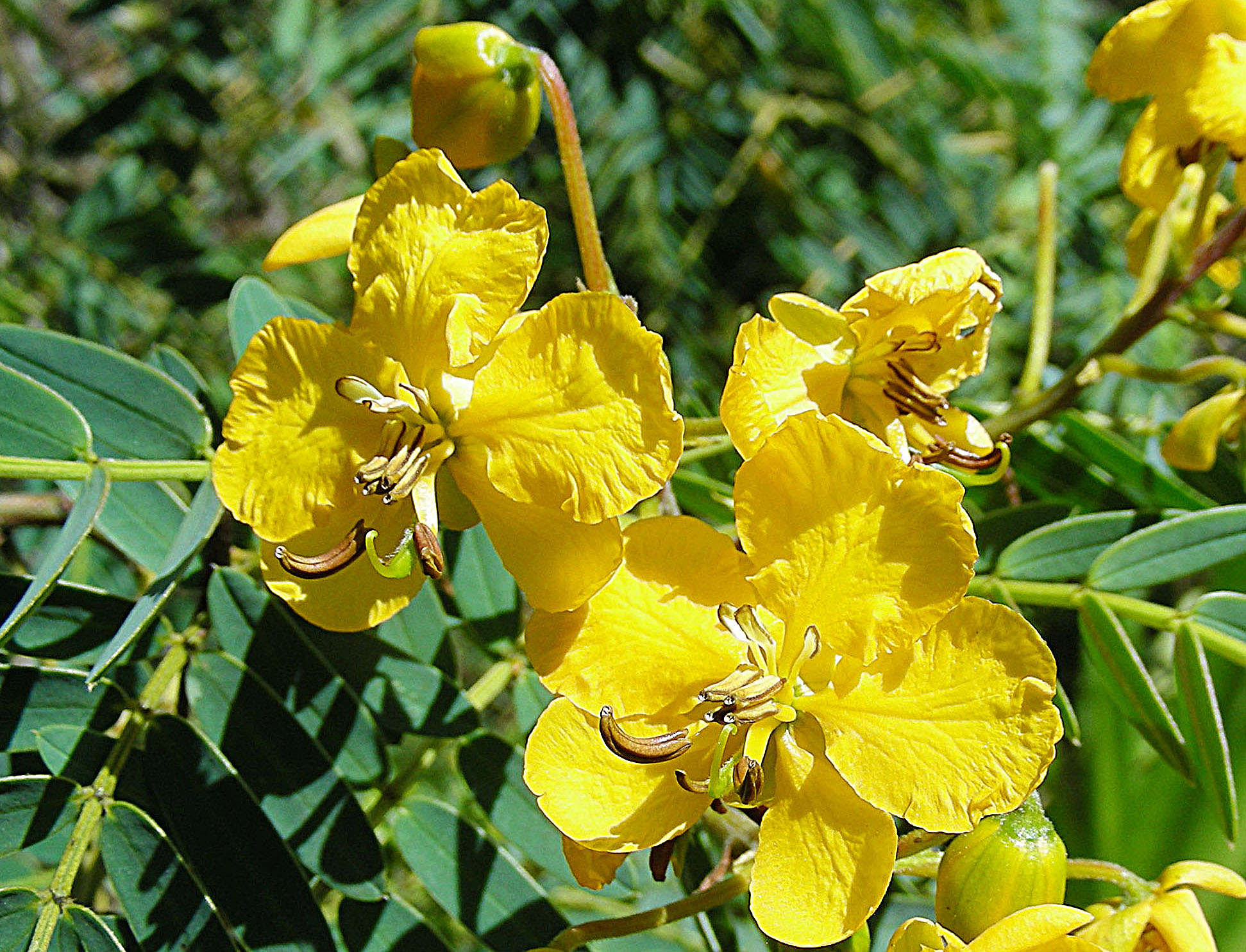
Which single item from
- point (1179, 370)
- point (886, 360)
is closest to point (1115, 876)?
point (886, 360)

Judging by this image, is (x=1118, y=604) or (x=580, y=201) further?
(x=1118, y=604)

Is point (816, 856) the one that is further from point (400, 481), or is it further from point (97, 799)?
point (97, 799)

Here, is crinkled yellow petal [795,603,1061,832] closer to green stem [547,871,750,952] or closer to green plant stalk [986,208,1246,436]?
green stem [547,871,750,952]

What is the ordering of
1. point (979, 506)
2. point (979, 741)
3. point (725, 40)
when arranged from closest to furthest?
point (979, 741), point (979, 506), point (725, 40)

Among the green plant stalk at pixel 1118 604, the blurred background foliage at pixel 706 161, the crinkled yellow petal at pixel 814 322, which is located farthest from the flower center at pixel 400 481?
the blurred background foliage at pixel 706 161

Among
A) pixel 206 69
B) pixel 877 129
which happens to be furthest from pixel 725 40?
pixel 206 69

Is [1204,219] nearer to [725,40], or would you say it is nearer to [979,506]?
[979,506]

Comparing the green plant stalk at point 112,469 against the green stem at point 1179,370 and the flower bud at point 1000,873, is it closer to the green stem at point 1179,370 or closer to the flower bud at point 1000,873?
the flower bud at point 1000,873
